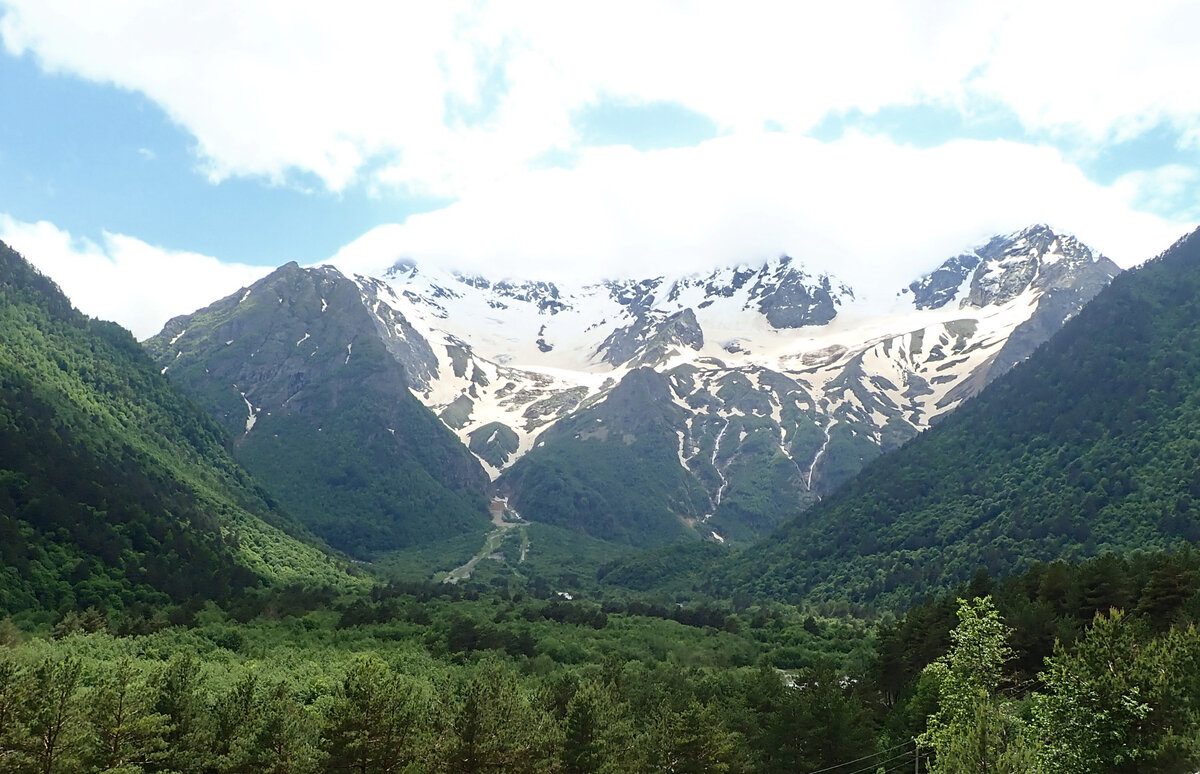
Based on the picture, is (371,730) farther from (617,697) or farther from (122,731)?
(617,697)

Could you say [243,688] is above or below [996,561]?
above

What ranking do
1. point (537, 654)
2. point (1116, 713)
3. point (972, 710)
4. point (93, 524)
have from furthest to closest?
1. point (93, 524)
2. point (537, 654)
3. point (972, 710)
4. point (1116, 713)

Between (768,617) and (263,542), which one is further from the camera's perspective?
(263,542)

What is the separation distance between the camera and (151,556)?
472 ft

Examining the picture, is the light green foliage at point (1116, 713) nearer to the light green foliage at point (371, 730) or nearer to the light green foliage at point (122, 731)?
the light green foliage at point (371, 730)

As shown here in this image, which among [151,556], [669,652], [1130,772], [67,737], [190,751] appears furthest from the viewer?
[151,556]

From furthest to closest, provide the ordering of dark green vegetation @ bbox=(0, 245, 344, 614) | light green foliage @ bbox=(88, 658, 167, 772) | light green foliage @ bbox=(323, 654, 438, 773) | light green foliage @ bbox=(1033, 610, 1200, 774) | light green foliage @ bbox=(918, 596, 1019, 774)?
dark green vegetation @ bbox=(0, 245, 344, 614) → light green foliage @ bbox=(323, 654, 438, 773) → light green foliage @ bbox=(88, 658, 167, 772) → light green foliage @ bbox=(918, 596, 1019, 774) → light green foliage @ bbox=(1033, 610, 1200, 774)

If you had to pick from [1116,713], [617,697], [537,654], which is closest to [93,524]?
[537,654]

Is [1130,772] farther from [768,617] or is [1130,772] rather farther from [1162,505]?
[1162,505]

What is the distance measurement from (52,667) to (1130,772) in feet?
208

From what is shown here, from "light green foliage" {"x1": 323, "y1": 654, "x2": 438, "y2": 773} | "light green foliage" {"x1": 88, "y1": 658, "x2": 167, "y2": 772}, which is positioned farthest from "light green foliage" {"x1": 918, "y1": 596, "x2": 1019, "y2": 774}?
"light green foliage" {"x1": 88, "y1": 658, "x2": 167, "y2": 772}

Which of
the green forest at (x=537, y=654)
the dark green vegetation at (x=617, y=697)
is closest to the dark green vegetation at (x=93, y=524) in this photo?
the green forest at (x=537, y=654)

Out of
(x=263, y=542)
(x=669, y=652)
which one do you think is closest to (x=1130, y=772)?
(x=669, y=652)

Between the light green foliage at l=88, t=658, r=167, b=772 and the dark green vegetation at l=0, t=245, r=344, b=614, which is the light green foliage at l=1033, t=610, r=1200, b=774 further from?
the dark green vegetation at l=0, t=245, r=344, b=614
